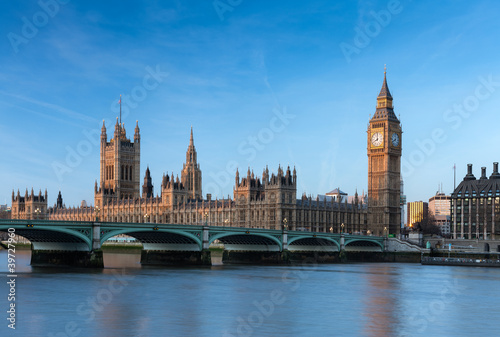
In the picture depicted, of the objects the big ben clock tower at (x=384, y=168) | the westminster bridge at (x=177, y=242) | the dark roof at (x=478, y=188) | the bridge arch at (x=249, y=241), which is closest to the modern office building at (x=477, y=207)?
the dark roof at (x=478, y=188)

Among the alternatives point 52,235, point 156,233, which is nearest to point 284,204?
point 156,233

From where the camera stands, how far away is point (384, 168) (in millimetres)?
141375

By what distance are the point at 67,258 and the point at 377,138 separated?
79.9 metres

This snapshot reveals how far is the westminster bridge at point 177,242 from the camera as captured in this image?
236 ft

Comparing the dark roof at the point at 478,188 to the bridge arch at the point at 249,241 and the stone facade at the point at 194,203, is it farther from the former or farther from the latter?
the bridge arch at the point at 249,241

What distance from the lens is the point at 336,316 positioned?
4303cm

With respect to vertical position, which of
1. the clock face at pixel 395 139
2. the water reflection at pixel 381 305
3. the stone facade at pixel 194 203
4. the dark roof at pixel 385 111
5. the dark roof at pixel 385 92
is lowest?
the water reflection at pixel 381 305

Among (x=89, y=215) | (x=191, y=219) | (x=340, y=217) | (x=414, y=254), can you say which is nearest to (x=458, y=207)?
(x=340, y=217)

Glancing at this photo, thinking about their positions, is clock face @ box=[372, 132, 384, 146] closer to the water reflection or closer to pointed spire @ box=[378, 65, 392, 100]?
pointed spire @ box=[378, 65, 392, 100]

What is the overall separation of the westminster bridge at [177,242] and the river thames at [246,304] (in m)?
4.08

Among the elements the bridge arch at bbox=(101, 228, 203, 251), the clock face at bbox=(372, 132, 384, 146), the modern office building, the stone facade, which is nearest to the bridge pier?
the bridge arch at bbox=(101, 228, 203, 251)

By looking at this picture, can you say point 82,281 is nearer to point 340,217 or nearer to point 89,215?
point 340,217

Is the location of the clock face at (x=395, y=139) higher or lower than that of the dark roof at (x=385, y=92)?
lower

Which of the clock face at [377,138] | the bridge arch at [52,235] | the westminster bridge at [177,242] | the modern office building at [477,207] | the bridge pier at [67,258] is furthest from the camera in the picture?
the clock face at [377,138]
